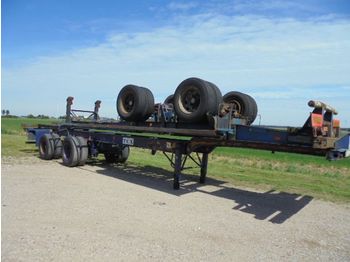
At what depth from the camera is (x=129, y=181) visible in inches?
393

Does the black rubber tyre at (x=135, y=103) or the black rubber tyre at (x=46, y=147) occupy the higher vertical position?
the black rubber tyre at (x=135, y=103)

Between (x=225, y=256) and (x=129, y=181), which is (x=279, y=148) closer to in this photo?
(x=225, y=256)

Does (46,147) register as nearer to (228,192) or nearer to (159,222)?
(228,192)

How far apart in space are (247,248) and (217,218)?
1.49 meters

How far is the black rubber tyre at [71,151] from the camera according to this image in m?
11.9

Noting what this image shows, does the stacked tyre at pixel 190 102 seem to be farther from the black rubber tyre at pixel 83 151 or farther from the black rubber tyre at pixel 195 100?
the black rubber tyre at pixel 83 151

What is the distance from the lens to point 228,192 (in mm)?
9234

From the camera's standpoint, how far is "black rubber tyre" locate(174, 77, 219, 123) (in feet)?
26.4

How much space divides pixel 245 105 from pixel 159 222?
4.20m

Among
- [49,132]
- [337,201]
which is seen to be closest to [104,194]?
[337,201]

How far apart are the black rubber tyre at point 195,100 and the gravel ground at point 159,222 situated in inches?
69.9

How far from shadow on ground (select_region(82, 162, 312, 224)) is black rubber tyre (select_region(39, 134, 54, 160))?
2223 millimetres

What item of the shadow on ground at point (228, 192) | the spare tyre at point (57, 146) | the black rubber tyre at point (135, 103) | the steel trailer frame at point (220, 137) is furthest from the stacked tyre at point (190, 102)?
the spare tyre at point (57, 146)

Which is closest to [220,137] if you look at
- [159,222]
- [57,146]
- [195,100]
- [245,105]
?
[195,100]
